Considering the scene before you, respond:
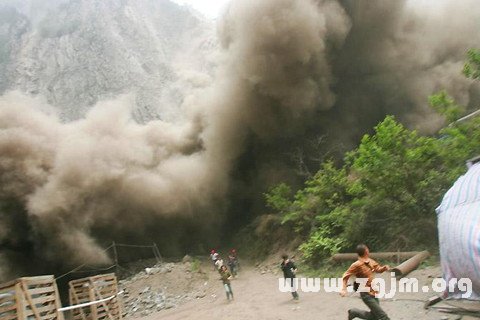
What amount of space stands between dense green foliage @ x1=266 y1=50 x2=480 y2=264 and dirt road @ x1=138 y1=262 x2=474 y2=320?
2.65 metres

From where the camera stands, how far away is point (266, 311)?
9.98m

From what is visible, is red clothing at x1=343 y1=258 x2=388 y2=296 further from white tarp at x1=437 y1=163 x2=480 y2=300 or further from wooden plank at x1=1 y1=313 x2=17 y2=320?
wooden plank at x1=1 y1=313 x2=17 y2=320

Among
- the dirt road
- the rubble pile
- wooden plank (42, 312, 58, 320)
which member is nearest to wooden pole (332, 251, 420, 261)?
the dirt road

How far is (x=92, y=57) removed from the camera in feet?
119

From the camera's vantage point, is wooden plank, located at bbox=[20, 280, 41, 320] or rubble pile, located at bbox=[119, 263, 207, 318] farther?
rubble pile, located at bbox=[119, 263, 207, 318]

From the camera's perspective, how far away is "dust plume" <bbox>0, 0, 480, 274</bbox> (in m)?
21.4

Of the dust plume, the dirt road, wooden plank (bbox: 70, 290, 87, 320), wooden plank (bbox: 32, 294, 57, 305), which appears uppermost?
the dust plume

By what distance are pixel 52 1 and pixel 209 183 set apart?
1153 inches

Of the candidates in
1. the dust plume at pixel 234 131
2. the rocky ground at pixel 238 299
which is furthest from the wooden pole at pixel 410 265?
the dust plume at pixel 234 131

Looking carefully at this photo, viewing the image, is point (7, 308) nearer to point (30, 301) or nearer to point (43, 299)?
point (30, 301)

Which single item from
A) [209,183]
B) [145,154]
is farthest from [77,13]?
[209,183]

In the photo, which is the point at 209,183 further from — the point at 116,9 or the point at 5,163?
the point at 116,9

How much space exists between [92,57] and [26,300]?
108 feet

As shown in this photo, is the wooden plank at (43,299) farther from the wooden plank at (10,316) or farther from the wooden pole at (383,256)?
the wooden pole at (383,256)
